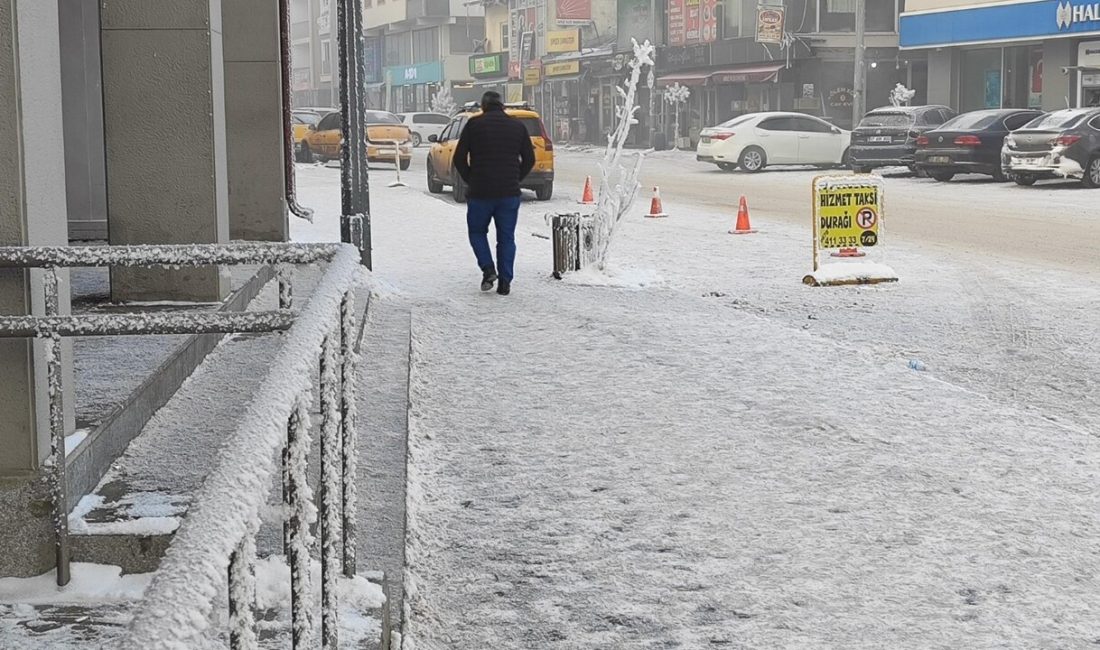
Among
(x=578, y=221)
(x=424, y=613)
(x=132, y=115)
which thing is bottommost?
(x=424, y=613)

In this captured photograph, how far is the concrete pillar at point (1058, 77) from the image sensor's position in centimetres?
3897

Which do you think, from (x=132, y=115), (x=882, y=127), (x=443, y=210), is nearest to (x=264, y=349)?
(x=132, y=115)

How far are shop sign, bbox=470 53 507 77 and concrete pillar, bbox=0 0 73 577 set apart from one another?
259 ft

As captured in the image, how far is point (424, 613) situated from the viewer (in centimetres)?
446

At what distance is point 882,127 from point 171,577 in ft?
107

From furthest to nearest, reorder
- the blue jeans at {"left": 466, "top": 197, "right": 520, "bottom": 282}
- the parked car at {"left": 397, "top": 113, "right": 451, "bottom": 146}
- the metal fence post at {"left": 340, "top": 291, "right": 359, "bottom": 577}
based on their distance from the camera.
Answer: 1. the parked car at {"left": 397, "top": 113, "right": 451, "bottom": 146}
2. the blue jeans at {"left": 466, "top": 197, "right": 520, "bottom": 282}
3. the metal fence post at {"left": 340, "top": 291, "right": 359, "bottom": 577}

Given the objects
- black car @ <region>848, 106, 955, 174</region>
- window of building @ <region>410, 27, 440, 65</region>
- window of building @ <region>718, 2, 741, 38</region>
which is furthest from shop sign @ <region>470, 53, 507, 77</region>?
black car @ <region>848, 106, 955, 174</region>

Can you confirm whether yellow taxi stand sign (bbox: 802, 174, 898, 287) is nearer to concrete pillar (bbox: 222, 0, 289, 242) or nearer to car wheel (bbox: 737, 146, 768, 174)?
concrete pillar (bbox: 222, 0, 289, 242)

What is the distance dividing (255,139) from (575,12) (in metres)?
57.0

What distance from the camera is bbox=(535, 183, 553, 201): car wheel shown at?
26156 millimetres

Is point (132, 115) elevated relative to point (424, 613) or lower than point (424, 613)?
elevated

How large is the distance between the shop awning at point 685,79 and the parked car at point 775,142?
64.7 feet

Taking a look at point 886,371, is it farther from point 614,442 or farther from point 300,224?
point 300,224

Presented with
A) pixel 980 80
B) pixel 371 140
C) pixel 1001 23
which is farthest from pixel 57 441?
pixel 980 80
